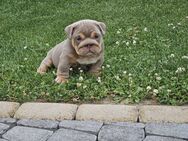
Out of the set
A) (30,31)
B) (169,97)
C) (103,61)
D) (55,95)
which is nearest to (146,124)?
(169,97)

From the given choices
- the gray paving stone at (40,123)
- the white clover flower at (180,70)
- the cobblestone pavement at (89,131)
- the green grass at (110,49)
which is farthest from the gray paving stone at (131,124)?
the white clover flower at (180,70)

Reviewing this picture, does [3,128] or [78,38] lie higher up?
[78,38]

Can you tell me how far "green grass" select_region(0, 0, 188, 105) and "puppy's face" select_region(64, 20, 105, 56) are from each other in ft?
1.18

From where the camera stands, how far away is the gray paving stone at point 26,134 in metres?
4.11

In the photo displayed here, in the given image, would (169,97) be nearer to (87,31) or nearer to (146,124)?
(146,124)

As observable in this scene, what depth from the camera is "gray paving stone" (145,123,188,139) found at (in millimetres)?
4001

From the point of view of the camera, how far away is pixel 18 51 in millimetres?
6566

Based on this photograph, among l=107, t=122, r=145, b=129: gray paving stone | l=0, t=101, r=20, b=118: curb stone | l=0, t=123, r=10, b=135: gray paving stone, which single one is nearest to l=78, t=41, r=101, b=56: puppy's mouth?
l=0, t=101, r=20, b=118: curb stone

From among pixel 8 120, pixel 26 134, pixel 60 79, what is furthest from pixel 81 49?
pixel 26 134

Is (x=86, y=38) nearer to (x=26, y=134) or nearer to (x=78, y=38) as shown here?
(x=78, y=38)

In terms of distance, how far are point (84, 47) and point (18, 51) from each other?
186 cm

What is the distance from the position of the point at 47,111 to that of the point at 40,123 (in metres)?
0.22

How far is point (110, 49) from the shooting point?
20.8ft

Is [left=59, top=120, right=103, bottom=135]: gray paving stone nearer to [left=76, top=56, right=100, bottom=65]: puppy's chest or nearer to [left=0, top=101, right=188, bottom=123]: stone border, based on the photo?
[left=0, top=101, right=188, bottom=123]: stone border
